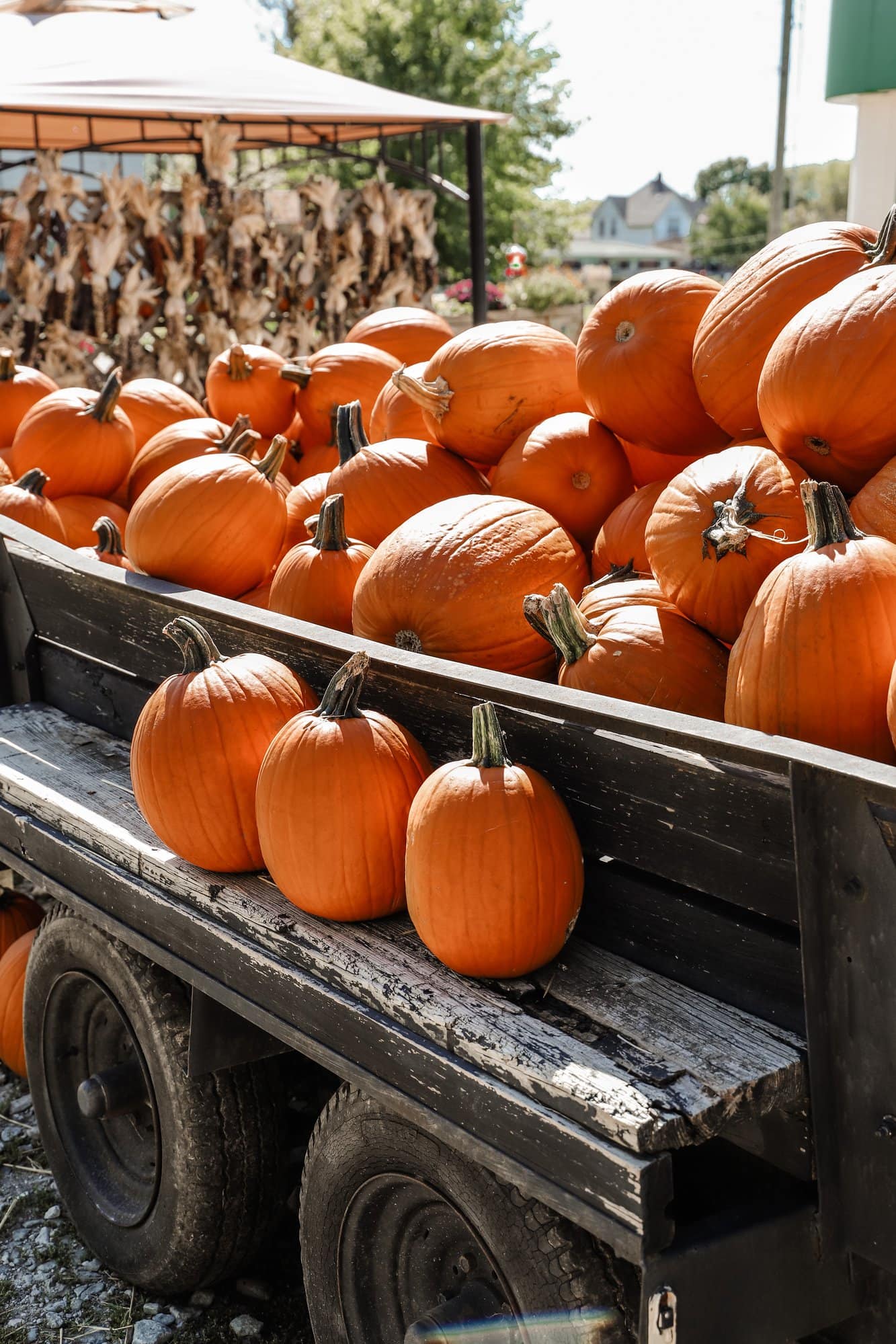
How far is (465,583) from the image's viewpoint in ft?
6.45

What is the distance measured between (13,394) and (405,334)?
4.22 feet

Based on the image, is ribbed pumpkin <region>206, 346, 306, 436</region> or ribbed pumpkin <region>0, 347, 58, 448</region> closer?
ribbed pumpkin <region>206, 346, 306, 436</region>

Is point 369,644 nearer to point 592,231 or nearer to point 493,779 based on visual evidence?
point 493,779

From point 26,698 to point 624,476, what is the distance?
1641 millimetres

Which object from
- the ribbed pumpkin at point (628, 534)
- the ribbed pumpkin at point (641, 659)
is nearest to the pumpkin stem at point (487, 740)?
the ribbed pumpkin at point (641, 659)

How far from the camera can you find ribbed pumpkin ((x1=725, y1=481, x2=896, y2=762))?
1438 mm

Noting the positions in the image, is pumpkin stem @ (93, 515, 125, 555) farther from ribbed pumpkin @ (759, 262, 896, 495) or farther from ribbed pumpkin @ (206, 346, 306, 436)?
ribbed pumpkin @ (759, 262, 896, 495)

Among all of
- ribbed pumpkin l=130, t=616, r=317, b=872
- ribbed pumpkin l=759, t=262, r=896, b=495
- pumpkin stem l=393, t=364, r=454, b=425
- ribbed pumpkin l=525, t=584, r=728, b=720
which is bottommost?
ribbed pumpkin l=130, t=616, r=317, b=872

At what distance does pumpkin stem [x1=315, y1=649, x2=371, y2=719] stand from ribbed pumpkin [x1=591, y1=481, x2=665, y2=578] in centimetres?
55

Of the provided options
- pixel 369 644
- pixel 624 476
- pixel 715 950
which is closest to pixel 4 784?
pixel 369 644

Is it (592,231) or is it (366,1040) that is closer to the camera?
(366,1040)

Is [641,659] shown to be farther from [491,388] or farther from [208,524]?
[208,524]

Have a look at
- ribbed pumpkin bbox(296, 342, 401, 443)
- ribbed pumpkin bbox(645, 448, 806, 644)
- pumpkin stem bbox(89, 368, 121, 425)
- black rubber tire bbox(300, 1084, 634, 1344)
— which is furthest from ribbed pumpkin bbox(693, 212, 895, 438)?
pumpkin stem bbox(89, 368, 121, 425)

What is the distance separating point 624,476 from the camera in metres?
2.38
